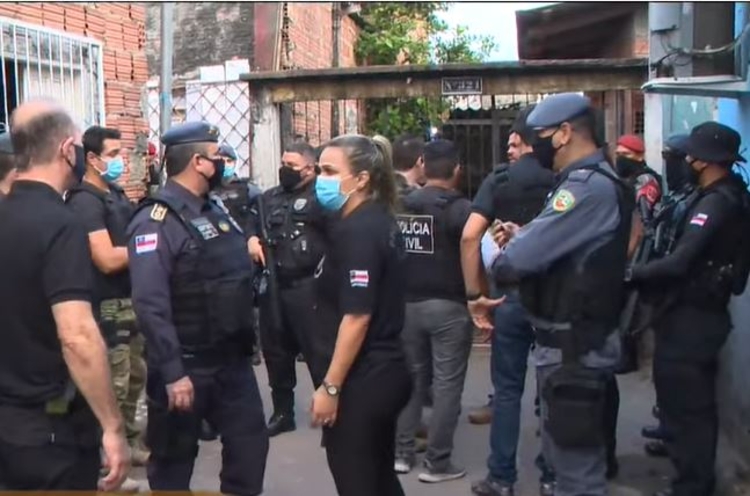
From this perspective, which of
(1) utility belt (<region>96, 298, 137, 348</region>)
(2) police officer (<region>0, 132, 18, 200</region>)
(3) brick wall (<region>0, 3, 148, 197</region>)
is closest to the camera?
(2) police officer (<region>0, 132, 18, 200</region>)

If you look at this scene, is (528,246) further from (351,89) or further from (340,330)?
(351,89)

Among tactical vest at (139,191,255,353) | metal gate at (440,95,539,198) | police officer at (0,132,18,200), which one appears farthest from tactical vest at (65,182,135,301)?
metal gate at (440,95,539,198)

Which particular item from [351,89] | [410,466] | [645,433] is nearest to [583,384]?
[410,466]

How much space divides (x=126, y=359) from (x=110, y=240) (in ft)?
2.42

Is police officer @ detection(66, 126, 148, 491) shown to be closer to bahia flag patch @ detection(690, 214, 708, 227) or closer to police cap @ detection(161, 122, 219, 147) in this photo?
police cap @ detection(161, 122, 219, 147)

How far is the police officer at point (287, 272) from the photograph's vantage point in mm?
5957

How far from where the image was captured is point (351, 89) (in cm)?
975

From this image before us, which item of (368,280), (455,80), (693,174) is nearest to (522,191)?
(693,174)

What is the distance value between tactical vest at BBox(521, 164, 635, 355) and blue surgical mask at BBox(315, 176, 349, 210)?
0.80 m

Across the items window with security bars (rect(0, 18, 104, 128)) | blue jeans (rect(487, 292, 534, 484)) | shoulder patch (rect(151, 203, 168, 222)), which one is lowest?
blue jeans (rect(487, 292, 534, 484))

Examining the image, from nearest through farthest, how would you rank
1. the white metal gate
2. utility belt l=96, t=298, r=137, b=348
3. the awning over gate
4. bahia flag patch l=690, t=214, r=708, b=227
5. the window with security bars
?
1. bahia flag patch l=690, t=214, r=708, b=227
2. utility belt l=96, t=298, r=137, b=348
3. the window with security bars
4. the awning over gate
5. the white metal gate

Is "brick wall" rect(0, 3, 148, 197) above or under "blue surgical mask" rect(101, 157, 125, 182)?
above

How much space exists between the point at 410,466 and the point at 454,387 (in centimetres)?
63

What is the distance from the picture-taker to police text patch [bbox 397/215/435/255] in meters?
5.16
